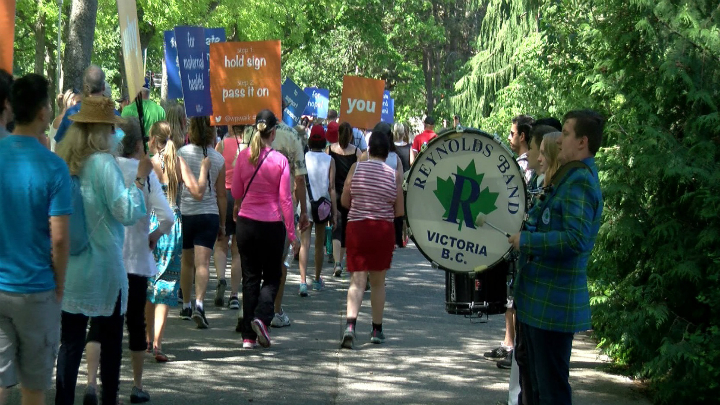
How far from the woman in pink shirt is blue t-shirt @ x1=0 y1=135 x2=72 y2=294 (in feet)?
12.9

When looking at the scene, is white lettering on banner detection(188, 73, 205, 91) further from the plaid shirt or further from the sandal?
the plaid shirt

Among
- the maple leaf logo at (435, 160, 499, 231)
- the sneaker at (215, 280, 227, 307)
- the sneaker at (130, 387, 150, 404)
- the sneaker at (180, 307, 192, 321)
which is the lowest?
the sneaker at (130, 387, 150, 404)

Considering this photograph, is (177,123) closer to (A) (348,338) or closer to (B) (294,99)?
(A) (348,338)

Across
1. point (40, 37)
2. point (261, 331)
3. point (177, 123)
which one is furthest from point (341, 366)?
point (40, 37)

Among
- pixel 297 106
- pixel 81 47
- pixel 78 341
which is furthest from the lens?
pixel 297 106

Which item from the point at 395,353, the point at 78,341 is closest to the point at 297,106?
the point at 395,353

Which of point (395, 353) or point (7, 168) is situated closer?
point (7, 168)

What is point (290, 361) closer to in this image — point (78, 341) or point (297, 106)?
point (78, 341)

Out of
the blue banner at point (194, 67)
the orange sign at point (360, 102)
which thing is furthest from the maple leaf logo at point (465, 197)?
the orange sign at point (360, 102)

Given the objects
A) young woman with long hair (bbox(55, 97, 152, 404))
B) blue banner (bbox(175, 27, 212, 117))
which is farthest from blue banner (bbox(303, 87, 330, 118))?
young woman with long hair (bbox(55, 97, 152, 404))

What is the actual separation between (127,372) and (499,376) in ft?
9.32

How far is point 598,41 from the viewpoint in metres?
8.07

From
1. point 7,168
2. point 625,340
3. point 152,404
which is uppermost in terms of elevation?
point 7,168

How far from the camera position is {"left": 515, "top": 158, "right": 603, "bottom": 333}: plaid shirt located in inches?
204
